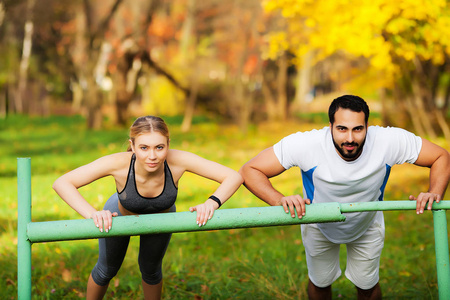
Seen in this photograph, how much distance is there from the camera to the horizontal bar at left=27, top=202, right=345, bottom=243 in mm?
2363

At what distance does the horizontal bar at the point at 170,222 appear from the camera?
236 centimetres

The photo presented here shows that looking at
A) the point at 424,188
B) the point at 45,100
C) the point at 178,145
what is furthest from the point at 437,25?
the point at 45,100

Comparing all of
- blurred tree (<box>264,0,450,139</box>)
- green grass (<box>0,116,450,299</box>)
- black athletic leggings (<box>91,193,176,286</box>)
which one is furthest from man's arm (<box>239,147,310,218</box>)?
blurred tree (<box>264,0,450,139</box>)

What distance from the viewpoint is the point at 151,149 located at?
2.78 metres

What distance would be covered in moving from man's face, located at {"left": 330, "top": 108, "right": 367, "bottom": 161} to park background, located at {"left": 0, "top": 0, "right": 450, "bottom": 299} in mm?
1261

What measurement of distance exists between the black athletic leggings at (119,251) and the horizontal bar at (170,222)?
74cm

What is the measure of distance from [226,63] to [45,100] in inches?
410

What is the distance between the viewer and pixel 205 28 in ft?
96.7

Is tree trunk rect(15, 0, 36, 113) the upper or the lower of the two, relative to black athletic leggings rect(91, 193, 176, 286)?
upper

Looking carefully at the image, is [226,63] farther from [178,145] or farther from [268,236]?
[268,236]

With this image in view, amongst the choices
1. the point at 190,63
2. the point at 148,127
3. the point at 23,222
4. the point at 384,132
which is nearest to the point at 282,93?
the point at 190,63

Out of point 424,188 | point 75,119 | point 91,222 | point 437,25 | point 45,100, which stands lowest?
point 91,222

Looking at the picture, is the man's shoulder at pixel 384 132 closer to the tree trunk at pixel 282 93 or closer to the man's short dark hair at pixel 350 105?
the man's short dark hair at pixel 350 105

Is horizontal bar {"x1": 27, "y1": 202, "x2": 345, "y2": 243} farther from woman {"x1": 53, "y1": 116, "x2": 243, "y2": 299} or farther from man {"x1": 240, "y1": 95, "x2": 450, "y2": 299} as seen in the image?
man {"x1": 240, "y1": 95, "x2": 450, "y2": 299}
